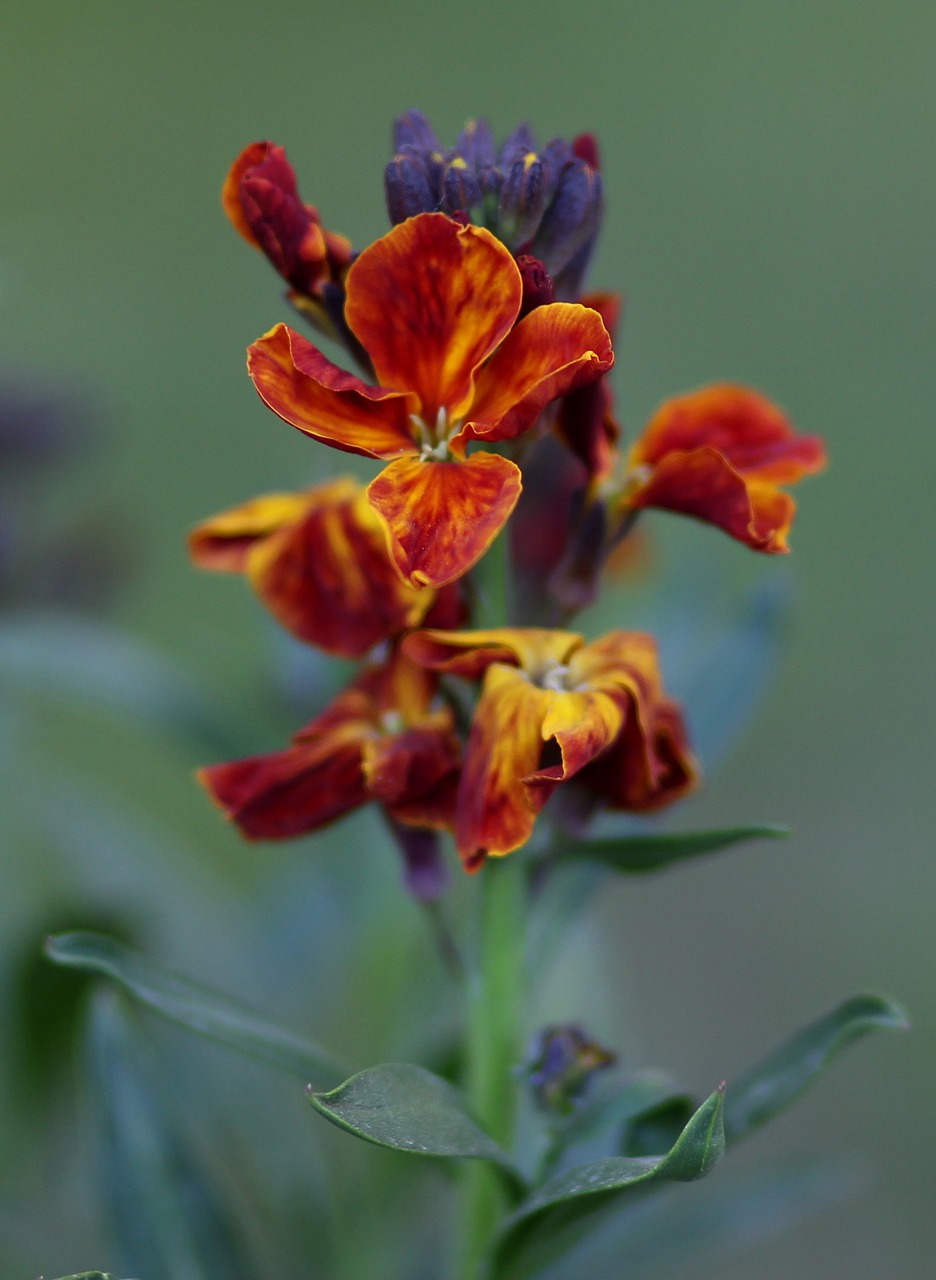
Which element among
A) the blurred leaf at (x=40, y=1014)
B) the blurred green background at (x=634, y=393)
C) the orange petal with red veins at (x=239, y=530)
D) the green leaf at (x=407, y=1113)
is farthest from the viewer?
the blurred green background at (x=634, y=393)

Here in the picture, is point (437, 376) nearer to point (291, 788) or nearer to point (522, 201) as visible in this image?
point (522, 201)

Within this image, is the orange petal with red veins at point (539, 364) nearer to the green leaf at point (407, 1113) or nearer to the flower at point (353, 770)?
the flower at point (353, 770)

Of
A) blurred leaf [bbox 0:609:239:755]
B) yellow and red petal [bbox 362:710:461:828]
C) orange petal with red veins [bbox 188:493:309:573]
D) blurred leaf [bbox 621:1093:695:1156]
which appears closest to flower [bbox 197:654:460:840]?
yellow and red petal [bbox 362:710:461:828]

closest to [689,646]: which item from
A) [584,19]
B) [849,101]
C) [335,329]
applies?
[335,329]

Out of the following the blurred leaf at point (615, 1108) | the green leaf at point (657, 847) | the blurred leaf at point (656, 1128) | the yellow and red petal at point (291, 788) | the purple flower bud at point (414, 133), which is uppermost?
the purple flower bud at point (414, 133)

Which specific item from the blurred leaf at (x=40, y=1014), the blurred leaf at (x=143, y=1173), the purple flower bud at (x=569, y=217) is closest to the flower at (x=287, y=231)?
the purple flower bud at (x=569, y=217)

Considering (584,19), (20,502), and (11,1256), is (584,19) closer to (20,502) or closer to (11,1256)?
(20,502)
